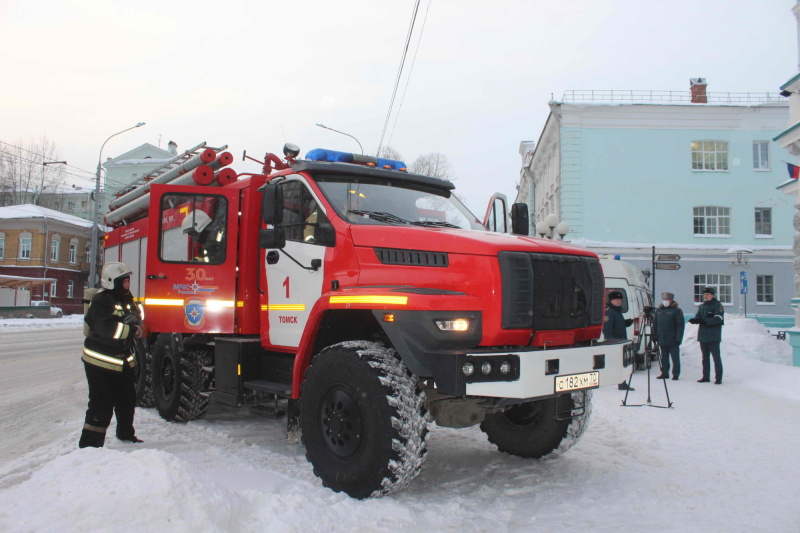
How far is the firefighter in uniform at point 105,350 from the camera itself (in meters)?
5.74

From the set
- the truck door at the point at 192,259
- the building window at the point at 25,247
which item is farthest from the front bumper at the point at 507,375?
the building window at the point at 25,247

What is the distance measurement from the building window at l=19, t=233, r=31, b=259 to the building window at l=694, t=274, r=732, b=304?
1863 inches

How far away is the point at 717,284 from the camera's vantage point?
96.3 feet

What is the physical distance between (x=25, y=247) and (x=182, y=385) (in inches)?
2005

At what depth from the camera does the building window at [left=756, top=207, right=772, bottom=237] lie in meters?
30.1

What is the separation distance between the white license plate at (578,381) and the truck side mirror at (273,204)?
283cm

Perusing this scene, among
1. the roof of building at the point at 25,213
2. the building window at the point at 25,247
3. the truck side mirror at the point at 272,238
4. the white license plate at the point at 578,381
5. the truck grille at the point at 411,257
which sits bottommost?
the white license plate at the point at 578,381

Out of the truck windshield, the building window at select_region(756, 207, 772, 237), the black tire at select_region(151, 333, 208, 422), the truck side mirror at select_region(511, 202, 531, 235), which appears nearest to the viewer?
the truck windshield

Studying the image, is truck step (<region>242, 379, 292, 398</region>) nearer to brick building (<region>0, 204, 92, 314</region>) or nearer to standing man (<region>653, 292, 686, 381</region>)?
standing man (<region>653, 292, 686, 381</region>)

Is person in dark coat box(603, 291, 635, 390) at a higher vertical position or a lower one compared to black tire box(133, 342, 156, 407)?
higher

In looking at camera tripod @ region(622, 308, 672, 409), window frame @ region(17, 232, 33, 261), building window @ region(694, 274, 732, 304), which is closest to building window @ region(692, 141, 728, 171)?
building window @ region(694, 274, 732, 304)

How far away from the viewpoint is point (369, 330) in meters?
5.25

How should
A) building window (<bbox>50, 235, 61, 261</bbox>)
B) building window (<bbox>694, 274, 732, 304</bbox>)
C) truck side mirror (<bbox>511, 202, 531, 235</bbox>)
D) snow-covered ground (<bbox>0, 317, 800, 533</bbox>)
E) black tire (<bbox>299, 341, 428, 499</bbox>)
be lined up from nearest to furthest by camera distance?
snow-covered ground (<bbox>0, 317, 800, 533</bbox>) < black tire (<bbox>299, 341, 428, 499</bbox>) < truck side mirror (<bbox>511, 202, 531, 235</bbox>) < building window (<bbox>694, 274, 732, 304</bbox>) < building window (<bbox>50, 235, 61, 261</bbox>)

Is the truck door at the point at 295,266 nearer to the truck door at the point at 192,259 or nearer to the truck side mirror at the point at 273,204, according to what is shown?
the truck side mirror at the point at 273,204
